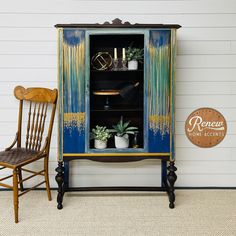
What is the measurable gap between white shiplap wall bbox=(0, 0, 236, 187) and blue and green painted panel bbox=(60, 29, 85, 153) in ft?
1.72

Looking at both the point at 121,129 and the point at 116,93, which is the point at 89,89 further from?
the point at 121,129

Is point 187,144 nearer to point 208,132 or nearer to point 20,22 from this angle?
point 208,132

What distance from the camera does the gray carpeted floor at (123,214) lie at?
2654mm

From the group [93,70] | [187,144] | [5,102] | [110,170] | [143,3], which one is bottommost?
[110,170]

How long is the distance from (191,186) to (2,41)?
2608 mm

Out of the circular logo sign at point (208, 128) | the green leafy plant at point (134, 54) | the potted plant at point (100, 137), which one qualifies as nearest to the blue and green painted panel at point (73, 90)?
the potted plant at point (100, 137)

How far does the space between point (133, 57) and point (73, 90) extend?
0.70 m

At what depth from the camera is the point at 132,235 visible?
257cm

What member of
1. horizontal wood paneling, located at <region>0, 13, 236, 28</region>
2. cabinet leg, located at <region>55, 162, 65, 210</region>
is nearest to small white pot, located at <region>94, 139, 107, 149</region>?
cabinet leg, located at <region>55, 162, 65, 210</region>

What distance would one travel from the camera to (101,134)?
312 cm

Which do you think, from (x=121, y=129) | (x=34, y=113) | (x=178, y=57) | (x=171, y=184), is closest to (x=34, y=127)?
(x=34, y=113)

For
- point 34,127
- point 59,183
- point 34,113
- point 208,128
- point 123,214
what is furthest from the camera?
point 208,128

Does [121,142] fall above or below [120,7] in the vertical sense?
below

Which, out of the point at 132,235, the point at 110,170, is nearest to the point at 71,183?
the point at 110,170
